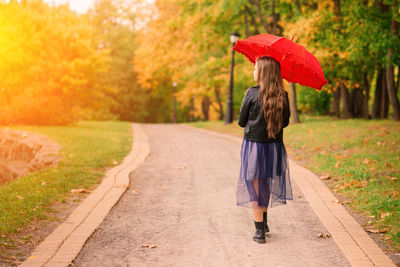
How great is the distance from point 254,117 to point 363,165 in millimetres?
5240

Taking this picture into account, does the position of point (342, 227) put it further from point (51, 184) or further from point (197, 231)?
point (51, 184)

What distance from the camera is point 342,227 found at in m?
5.25

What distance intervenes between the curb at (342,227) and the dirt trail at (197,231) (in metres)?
0.12

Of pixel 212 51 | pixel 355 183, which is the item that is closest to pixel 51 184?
pixel 355 183

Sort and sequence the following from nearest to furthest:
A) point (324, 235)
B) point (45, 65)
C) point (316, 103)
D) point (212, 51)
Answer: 1. point (324, 235)
2. point (45, 65)
3. point (212, 51)
4. point (316, 103)

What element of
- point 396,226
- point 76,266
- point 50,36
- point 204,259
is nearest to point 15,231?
point 76,266

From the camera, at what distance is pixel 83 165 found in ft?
30.9

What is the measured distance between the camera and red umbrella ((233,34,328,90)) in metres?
4.57

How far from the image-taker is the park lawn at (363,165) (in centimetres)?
568

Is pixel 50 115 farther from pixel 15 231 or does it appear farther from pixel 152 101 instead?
pixel 152 101

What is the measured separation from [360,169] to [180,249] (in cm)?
531

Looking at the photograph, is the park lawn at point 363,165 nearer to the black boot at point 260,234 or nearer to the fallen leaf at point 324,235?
the fallen leaf at point 324,235

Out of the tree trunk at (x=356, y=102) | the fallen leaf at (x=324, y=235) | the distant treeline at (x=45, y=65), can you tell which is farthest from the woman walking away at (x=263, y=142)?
the tree trunk at (x=356, y=102)

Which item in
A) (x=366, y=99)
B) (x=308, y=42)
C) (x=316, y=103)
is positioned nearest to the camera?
(x=308, y=42)
